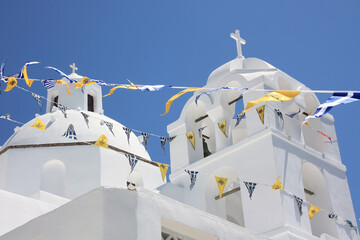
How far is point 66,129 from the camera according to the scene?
17.1m

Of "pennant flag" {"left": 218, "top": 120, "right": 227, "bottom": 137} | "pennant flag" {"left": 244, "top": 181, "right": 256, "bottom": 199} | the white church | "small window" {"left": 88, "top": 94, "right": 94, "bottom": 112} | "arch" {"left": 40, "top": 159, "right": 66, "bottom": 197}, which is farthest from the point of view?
"small window" {"left": 88, "top": 94, "right": 94, "bottom": 112}

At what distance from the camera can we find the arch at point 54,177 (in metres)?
16.1

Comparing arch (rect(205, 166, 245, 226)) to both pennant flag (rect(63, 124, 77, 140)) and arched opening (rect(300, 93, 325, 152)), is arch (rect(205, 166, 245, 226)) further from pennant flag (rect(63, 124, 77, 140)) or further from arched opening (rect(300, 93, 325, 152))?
pennant flag (rect(63, 124, 77, 140))

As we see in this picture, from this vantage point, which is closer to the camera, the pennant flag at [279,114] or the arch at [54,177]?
the pennant flag at [279,114]

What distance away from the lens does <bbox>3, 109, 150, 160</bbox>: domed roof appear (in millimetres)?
16750

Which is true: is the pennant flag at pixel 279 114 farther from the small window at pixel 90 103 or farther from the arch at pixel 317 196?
the small window at pixel 90 103

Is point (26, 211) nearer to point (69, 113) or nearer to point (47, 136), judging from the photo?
point (47, 136)

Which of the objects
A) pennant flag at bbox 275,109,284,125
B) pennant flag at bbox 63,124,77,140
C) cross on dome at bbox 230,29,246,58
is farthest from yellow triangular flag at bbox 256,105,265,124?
pennant flag at bbox 63,124,77,140

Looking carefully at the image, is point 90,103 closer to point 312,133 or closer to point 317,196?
point 312,133

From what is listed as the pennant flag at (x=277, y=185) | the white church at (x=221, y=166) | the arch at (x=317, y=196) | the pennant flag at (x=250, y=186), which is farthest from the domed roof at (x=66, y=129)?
the pennant flag at (x=277, y=185)

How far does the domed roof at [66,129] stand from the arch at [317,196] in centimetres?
507

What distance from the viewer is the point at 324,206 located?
563 inches

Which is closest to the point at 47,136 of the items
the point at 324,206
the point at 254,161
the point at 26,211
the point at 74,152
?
the point at 74,152

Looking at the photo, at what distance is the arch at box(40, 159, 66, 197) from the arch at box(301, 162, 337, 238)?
5.93m
